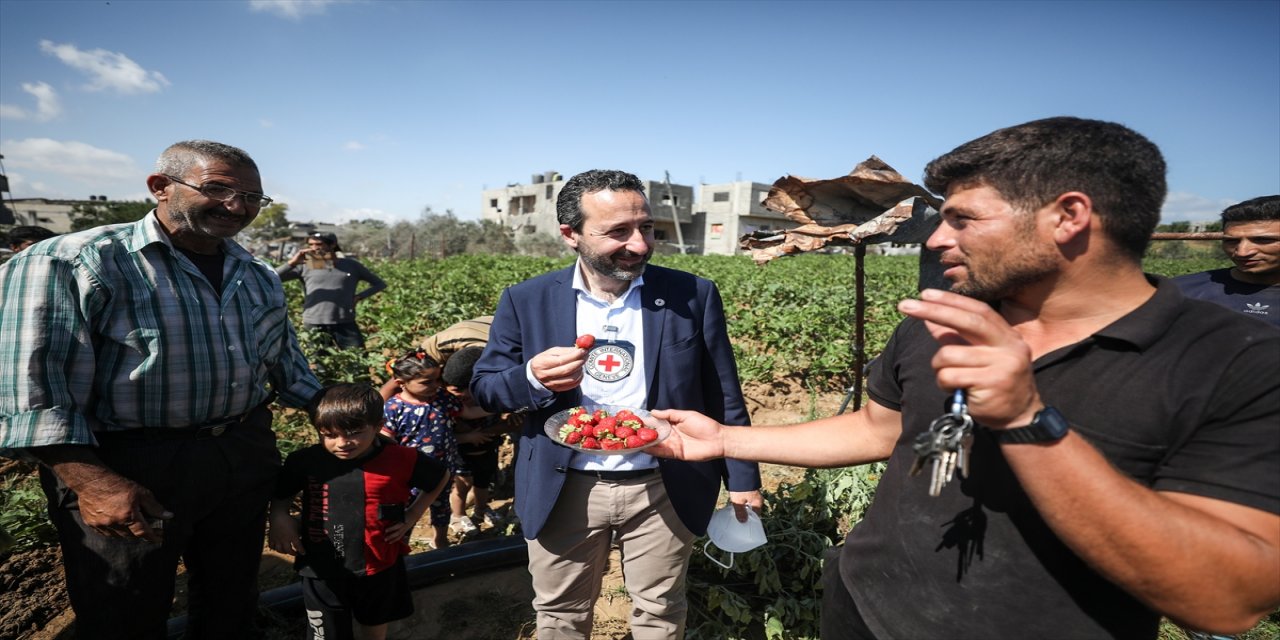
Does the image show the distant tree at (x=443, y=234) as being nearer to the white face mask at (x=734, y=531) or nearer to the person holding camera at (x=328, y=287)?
the person holding camera at (x=328, y=287)

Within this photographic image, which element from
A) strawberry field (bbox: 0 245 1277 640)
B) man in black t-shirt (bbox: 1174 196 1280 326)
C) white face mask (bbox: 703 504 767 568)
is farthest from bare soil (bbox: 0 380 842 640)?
man in black t-shirt (bbox: 1174 196 1280 326)

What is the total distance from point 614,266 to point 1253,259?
3.99 m

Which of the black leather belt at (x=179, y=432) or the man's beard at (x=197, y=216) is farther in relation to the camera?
the man's beard at (x=197, y=216)

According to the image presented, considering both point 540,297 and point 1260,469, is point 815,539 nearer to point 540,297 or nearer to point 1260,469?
point 540,297

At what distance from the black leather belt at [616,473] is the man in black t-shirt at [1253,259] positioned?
3483 mm

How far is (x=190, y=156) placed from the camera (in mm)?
2330

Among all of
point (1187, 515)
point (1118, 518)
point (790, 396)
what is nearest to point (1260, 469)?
point (1187, 515)

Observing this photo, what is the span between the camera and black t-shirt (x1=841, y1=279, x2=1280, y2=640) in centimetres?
107

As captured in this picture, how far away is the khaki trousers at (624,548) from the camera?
2430 mm

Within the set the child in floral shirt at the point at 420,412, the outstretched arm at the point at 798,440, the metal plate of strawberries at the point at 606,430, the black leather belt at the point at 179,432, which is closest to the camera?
the outstretched arm at the point at 798,440

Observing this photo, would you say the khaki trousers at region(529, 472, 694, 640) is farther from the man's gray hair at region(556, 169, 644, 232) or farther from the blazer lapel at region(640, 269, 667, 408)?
the man's gray hair at region(556, 169, 644, 232)

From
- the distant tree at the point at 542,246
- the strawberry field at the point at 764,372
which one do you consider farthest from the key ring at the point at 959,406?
the distant tree at the point at 542,246

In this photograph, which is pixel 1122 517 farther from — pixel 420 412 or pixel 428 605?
pixel 420 412

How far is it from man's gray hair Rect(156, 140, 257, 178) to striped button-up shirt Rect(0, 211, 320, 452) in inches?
8.3
